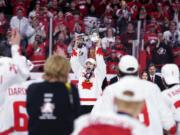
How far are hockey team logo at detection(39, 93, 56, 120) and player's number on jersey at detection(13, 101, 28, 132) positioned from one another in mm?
786

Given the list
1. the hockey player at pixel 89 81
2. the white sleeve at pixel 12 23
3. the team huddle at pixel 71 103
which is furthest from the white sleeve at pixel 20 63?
the white sleeve at pixel 12 23

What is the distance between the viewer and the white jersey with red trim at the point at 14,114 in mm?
4207

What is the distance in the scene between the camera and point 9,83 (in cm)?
414

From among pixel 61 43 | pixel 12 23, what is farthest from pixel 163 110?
pixel 12 23

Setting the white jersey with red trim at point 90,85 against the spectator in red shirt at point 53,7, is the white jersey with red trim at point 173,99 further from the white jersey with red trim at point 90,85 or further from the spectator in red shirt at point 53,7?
the spectator in red shirt at point 53,7

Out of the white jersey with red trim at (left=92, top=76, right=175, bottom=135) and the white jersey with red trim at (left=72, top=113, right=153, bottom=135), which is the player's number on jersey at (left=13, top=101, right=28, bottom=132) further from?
the white jersey with red trim at (left=72, top=113, right=153, bottom=135)

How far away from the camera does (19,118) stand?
4246 millimetres

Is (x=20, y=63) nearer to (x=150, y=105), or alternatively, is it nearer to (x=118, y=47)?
(x=150, y=105)

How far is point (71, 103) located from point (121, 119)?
112cm

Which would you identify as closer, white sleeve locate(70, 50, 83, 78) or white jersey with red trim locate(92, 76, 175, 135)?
white jersey with red trim locate(92, 76, 175, 135)

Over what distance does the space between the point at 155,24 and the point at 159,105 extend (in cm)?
584

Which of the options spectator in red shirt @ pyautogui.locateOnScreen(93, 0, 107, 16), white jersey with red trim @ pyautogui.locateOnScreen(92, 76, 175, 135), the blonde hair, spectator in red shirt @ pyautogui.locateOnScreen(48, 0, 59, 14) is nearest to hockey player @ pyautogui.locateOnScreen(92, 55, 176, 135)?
white jersey with red trim @ pyautogui.locateOnScreen(92, 76, 175, 135)

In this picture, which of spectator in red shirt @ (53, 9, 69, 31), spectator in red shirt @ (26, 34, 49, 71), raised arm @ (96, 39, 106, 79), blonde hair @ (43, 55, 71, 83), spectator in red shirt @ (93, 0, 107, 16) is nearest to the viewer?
blonde hair @ (43, 55, 71, 83)

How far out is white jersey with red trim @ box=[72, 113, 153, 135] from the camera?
246 cm
